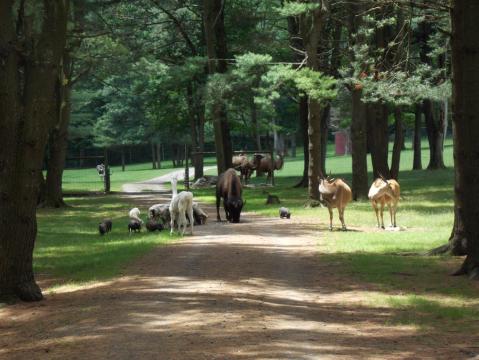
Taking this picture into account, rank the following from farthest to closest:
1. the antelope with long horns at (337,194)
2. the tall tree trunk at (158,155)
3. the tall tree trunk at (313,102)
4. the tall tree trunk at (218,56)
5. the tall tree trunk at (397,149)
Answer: the tall tree trunk at (158,155) → the tall tree trunk at (218,56) → the tall tree trunk at (397,149) → the tall tree trunk at (313,102) → the antelope with long horns at (337,194)

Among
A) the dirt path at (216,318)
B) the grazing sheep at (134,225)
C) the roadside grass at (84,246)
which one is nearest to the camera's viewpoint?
the dirt path at (216,318)

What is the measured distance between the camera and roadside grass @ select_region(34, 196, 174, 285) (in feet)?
49.5

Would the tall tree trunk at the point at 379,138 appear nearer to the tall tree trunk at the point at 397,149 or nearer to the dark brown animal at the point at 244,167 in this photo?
the tall tree trunk at the point at 397,149

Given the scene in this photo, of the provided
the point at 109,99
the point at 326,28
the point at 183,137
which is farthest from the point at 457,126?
the point at 109,99

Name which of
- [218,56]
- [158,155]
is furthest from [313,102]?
[158,155]

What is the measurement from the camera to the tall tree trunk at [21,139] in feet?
38.9

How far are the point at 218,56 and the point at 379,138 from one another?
34.3 feet

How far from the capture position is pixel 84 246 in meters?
19.8

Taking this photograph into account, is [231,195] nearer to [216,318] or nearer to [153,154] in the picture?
[216,318]

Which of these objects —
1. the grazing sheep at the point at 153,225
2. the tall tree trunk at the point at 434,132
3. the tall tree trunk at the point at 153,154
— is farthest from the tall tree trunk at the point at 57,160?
the tall tree trunk at the point at 153,154

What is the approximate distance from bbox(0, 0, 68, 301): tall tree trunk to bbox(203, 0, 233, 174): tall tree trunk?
2395cm

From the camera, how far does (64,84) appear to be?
109ft

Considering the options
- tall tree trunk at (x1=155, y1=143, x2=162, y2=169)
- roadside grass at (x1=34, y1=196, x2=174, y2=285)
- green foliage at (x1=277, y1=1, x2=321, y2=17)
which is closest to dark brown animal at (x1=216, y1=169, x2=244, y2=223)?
roadside grass at (x1=34, y1=196, x2=174, y2=285)

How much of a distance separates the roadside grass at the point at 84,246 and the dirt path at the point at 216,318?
1.02 meters
